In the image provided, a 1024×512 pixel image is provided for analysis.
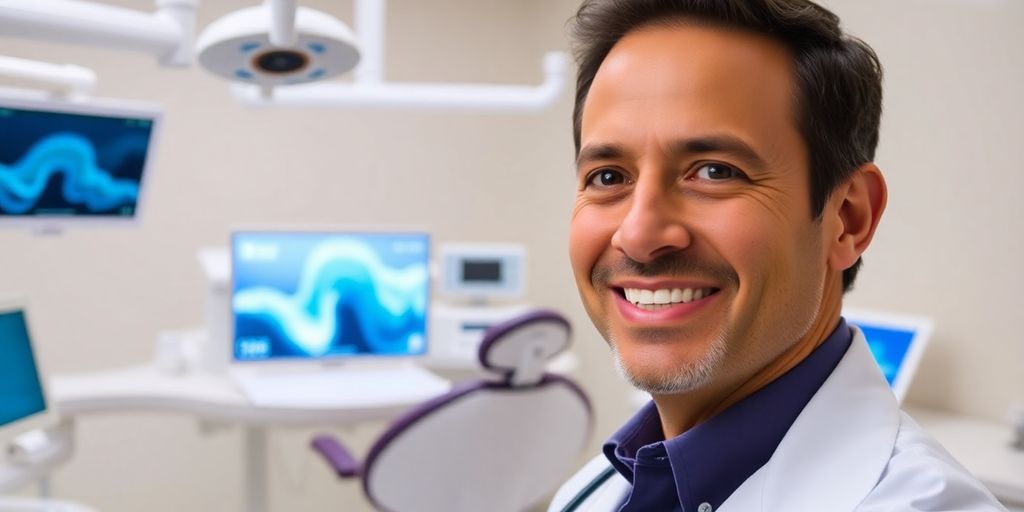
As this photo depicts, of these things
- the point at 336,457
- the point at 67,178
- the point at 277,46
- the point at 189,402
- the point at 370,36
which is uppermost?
the point at 370,36

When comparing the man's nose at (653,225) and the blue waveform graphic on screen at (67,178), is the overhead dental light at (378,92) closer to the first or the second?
the blue waveform graphic on screen at (67,178)

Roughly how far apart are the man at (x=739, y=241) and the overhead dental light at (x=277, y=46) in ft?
2.01

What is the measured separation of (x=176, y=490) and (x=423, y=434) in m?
1.81

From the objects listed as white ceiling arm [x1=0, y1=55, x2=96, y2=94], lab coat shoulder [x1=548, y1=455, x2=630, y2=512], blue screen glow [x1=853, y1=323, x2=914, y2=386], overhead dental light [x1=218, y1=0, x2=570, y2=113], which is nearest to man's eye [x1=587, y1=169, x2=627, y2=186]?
lab coat shoulder [x1=548, y1=455, x2=630, y2=512]

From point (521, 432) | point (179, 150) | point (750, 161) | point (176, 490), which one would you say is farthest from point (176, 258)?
point (750, 161)

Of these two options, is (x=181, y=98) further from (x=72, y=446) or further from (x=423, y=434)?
(x=423, y=434)

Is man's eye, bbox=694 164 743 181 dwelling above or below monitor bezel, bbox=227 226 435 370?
above

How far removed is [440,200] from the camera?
13.1 feet

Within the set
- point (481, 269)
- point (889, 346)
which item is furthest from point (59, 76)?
point (889, 346)

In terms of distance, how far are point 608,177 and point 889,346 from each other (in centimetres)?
173

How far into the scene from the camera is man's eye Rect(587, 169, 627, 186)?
99 centimetres

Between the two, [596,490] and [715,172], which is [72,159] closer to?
[596,490]

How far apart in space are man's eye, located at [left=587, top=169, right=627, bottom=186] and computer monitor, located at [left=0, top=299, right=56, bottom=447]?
4.99ft

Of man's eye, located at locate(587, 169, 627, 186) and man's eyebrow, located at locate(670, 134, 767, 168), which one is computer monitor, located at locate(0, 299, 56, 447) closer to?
man's eye, located at locate(587, 169, 627, 186)
